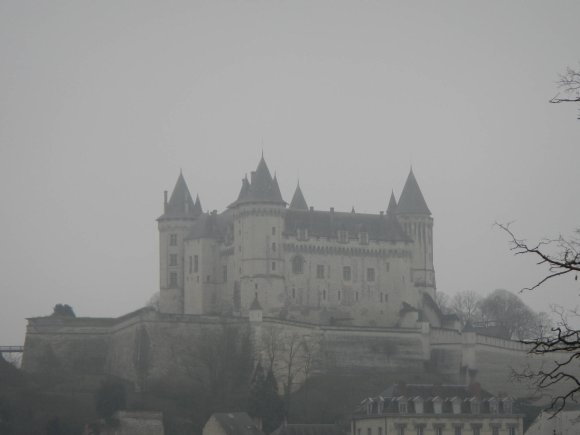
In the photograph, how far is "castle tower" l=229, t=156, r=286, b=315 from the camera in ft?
276

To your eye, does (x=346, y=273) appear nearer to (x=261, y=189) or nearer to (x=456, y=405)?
(x=261, y=189)

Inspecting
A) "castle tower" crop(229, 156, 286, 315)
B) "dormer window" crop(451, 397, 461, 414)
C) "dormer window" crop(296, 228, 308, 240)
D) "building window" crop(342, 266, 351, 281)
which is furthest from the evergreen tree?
"building window" crop(342, 266, 351, 281)

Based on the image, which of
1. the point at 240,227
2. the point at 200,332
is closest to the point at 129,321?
the point at 200,332

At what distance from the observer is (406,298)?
292 feet

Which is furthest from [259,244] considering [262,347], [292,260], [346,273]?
[262,347]

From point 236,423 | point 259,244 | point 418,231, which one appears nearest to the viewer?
point 236,423

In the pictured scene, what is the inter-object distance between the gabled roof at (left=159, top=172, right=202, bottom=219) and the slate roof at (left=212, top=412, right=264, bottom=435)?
1040 inches

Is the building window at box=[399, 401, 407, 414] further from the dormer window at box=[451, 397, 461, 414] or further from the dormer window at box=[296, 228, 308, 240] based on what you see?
the dormer window at box=[296, 228, 308, 240]

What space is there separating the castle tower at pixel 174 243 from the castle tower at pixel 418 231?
15585 mm

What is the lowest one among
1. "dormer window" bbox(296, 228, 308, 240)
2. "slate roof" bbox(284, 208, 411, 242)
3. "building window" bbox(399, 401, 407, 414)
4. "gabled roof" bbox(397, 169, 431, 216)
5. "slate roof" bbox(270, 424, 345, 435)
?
"slate roof" bbox(270, 424, 345, 435)

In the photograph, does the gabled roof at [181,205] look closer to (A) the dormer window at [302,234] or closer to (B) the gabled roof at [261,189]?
(B) the gabled roof at [261,189]

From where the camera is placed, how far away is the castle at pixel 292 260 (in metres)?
85.1

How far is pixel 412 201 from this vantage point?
308 feet

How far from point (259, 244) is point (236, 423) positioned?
69.3 ft
